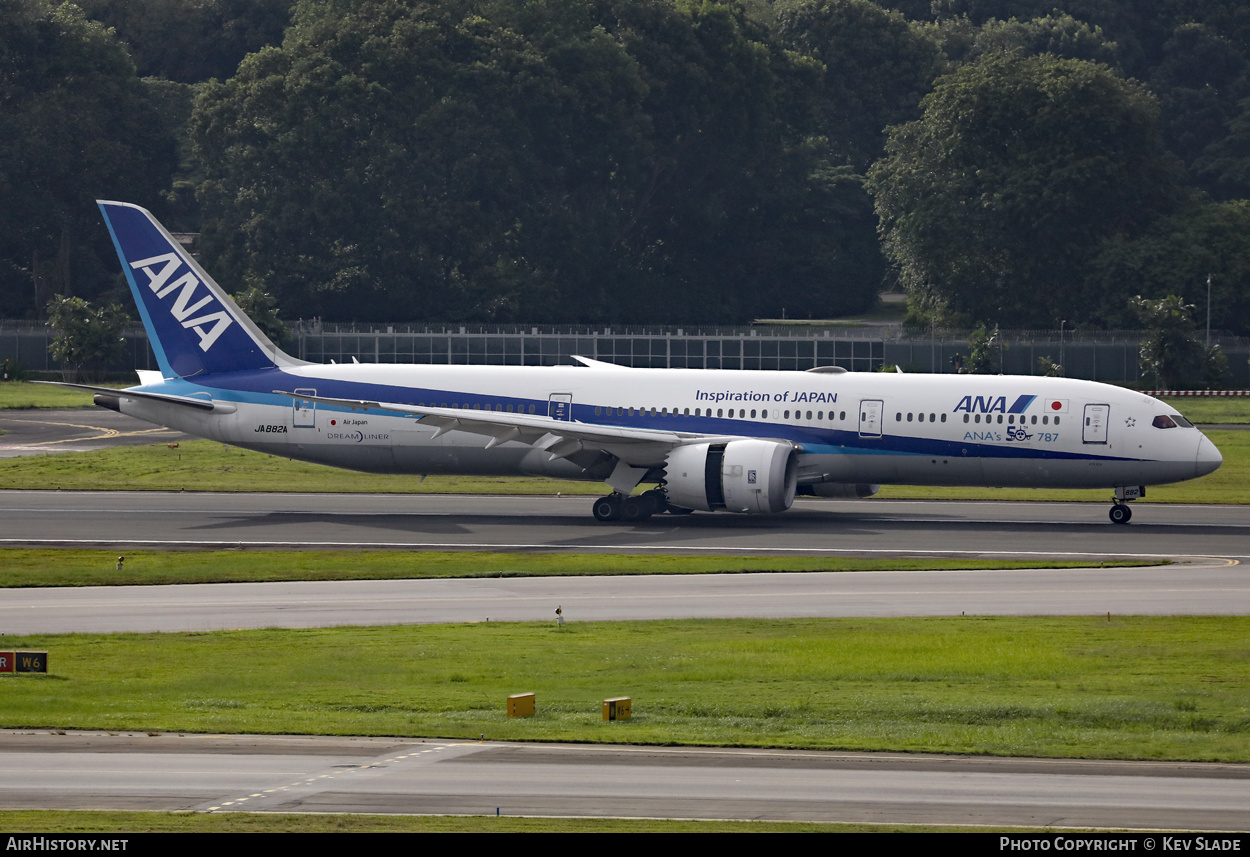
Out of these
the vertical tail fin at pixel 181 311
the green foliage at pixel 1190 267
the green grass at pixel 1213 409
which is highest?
the green foliage at pixel 1190 267

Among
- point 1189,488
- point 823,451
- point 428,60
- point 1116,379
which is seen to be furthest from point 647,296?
point 823,451

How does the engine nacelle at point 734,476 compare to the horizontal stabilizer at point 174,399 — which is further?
the horizontal stabilizer at point 174,399

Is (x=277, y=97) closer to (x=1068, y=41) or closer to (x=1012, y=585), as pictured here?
(x=1068, y=41)

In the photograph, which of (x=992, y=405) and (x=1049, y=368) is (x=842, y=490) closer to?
(x=992, y=405)

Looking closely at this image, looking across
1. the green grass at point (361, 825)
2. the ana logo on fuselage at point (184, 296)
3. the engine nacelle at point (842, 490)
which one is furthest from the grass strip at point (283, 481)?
the green grass at point (361, 825)

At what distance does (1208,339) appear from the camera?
120 metres

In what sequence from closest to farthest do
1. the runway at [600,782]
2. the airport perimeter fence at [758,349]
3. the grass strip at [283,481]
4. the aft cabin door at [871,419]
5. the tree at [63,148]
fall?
the runway at [600,782], the aft cabin door at [871,419], the grass strip at [283,481], the airport perimeter fence at [758,349], the tree at [63,148]

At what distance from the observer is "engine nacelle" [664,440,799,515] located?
47.1 m

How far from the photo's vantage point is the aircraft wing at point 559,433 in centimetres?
4859

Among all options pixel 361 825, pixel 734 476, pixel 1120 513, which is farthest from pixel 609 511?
pixel 361 825

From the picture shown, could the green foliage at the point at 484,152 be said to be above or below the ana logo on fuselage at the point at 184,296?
above

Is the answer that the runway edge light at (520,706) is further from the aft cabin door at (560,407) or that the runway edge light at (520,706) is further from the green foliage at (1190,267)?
the green foliage at (1190,267)

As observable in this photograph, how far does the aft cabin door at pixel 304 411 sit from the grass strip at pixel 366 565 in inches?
413

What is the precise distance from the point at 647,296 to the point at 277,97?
1555 inches
